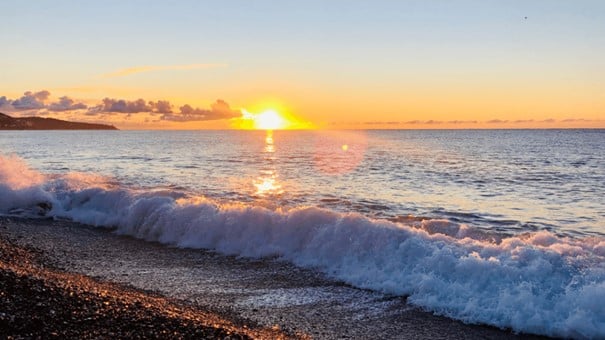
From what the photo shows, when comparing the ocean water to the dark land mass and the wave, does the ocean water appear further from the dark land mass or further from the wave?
the dark land mass

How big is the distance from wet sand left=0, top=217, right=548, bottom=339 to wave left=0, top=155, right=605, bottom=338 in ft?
2.02

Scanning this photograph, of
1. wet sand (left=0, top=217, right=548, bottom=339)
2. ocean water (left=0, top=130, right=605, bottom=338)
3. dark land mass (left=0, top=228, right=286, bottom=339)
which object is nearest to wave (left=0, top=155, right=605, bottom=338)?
ocean water (left=0, top=130, right=605, bottom=338)

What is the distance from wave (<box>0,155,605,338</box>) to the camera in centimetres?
1014

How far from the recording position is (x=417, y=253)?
13016mm

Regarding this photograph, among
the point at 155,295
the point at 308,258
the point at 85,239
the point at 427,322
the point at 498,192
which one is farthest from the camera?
the point at 498,192

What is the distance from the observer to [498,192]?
28484 millimetres

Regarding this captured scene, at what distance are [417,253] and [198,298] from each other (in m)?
5.69

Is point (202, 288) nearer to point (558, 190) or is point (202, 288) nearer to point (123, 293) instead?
point (123, 293)

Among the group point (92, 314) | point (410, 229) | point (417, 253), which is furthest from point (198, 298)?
point (410, 229)

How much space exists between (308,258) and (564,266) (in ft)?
21.2

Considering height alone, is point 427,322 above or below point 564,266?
below

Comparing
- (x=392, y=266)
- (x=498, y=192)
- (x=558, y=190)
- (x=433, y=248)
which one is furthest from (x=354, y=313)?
(x=558, y=190)

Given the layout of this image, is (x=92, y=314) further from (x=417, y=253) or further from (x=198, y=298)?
(x=417, y=253)

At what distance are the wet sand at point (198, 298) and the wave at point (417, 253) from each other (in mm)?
616
